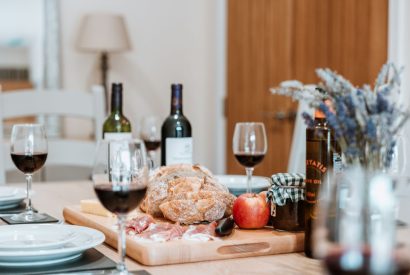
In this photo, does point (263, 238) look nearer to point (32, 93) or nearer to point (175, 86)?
point (175, 86)

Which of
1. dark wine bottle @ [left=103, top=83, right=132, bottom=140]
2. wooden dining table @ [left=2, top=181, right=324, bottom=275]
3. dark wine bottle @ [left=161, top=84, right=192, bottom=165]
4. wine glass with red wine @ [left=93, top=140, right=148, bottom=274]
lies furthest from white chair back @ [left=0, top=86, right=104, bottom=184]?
wine glass with red wine @ [left=93, top=140, right=148, bottom=274]

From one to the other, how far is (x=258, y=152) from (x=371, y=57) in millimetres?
1708

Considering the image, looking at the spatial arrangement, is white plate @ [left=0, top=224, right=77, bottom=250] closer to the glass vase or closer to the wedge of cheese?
the wedge of cheese

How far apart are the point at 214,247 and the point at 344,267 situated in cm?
59

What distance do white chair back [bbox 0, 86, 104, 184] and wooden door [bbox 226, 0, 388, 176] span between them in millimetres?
1253

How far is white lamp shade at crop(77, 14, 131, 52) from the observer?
13.5 ft

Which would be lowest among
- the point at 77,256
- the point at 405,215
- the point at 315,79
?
the point at 77,256

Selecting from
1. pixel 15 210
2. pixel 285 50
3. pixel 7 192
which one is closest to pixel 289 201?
pixel 15 210

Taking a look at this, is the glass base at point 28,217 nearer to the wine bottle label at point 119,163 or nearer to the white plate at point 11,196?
the white plate at point 11,196

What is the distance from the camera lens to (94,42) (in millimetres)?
4117

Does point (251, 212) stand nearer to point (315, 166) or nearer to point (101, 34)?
point (315, 166)

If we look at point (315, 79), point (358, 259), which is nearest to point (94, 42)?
point (315, 79)

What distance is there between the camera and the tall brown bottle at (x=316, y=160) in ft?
4.22

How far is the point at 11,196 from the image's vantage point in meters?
1.87
